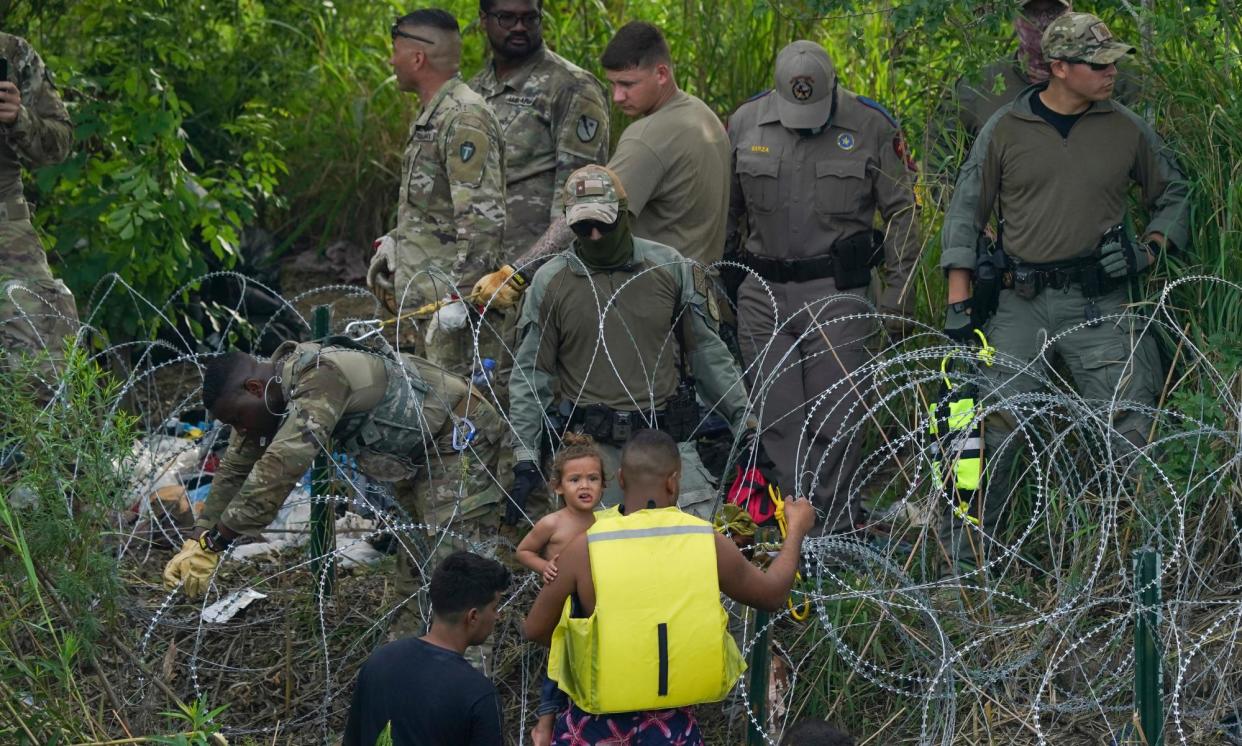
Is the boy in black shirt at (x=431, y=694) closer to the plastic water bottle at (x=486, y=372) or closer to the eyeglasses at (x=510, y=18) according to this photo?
the plastic water bottle at (x=486, y=372)

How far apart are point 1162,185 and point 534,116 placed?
8.01 feet

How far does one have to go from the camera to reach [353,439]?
18.3 ft

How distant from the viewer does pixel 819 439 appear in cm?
651

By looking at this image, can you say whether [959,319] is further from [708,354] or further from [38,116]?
[38,116]

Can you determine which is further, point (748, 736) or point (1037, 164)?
point (1037, 164)

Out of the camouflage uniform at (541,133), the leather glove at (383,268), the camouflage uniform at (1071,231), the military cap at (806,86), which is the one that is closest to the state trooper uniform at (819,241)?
the military cap at (806,86)

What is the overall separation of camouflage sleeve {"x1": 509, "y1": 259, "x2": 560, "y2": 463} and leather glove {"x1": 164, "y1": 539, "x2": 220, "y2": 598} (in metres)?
1.03

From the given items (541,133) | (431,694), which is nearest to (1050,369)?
(541,133)

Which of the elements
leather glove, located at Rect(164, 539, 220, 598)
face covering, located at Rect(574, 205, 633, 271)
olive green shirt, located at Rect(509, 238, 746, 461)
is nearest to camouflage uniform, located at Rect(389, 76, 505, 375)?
olive green shirt, located at Rect(509, 238, 746, 461)

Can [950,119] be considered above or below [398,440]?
above

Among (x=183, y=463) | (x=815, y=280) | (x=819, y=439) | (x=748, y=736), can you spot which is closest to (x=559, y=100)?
(x=815, y=280)

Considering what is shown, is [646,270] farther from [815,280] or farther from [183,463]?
[183,463]

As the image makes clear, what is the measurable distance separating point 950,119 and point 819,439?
4.69 feet

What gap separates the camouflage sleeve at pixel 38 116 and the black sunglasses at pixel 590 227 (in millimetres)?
2413
